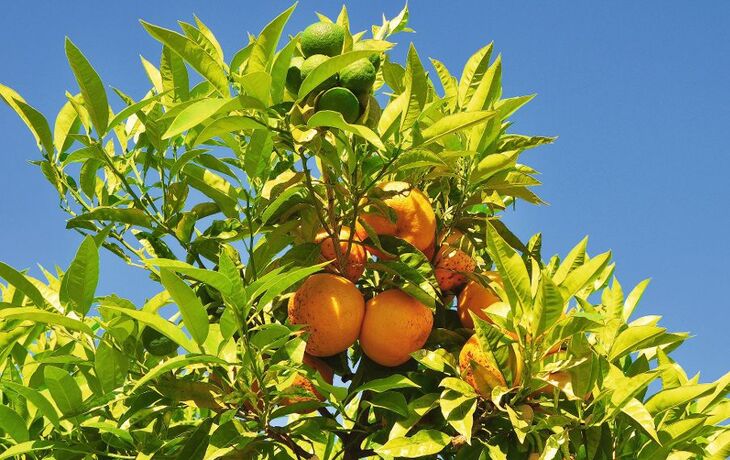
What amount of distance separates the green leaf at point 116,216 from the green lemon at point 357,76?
0.51 meters

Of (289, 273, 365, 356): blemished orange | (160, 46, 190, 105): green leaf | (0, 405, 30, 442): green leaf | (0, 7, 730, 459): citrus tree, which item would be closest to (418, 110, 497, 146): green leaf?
(0, 7, 730, 459): citrus tree

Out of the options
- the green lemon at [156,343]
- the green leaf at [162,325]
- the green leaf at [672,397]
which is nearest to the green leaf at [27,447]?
the green lemon at [156,343]

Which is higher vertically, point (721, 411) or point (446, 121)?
point (446, 121)

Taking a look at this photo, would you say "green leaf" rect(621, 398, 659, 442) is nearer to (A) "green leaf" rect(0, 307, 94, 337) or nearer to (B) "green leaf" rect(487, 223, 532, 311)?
(B) "green leaf" rect(487, 223, 532, 311)

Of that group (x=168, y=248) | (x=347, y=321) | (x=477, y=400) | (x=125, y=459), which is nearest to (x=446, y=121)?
(x=347, y=321)

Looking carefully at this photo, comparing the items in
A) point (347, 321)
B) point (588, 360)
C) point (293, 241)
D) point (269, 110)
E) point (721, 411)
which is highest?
point (269, 110)

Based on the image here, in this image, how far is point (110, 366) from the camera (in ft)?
5.15

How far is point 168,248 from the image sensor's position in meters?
1.93

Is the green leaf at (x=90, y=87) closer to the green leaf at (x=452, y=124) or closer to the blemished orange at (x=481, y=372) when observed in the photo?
the green leaf at (x=452, y=124)

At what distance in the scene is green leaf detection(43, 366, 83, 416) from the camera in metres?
1.58

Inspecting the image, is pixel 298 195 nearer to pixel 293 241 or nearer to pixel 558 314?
pixel 293 241

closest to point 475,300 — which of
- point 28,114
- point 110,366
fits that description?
point 110,366

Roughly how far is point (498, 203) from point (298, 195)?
459 millimetres

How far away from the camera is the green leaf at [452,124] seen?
147 centimetres
